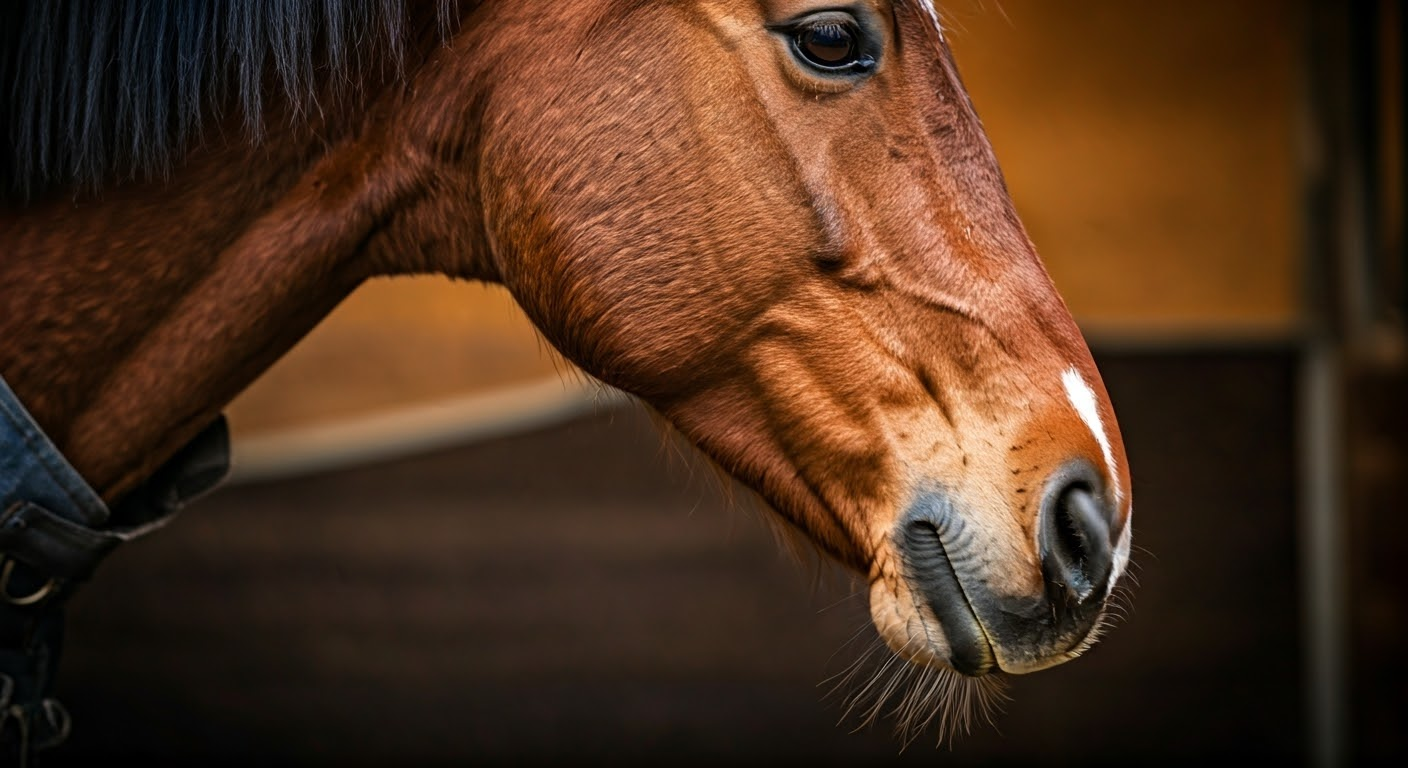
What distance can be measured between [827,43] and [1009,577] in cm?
56

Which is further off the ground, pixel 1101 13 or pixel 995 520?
pixel 995 520

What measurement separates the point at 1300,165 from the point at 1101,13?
0.76 m

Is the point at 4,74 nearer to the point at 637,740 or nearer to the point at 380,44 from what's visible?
the point at 380,44

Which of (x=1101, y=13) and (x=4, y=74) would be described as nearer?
(x=4, y=74)

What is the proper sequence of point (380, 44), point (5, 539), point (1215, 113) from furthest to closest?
point (1215, 113) → point (380, 44) → point (5, 539)

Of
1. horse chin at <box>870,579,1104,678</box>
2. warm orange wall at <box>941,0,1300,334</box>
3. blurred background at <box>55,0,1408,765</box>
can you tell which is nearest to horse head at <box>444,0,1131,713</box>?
horse chin at <box>870,579,1104,678</box>

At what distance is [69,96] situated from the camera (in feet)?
3.67

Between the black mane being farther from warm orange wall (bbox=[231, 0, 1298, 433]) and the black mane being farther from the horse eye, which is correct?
warm orange wall (bbox=[231, 0, 1298, 433])

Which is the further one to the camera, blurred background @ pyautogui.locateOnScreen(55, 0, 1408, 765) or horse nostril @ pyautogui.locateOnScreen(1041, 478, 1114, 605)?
blurred background @ pyautogui.locateOnScreen(55, 0, 1408, 765)

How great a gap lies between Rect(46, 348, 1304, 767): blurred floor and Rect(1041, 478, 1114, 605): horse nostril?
2.30m

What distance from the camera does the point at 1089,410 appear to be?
1.11m

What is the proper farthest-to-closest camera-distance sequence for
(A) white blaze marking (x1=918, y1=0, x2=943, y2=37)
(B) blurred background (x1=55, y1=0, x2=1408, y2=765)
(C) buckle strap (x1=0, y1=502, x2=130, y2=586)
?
(B) blurred background (x1=55, y1=0, x2=1408, y2=765) → (A) white blaze marking (x1=918, y1=0, x2=943, y2=37) → (C) buckle strap (x1=0, y1=502, x2=130, y2=586)

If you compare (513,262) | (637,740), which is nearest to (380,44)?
(513,262)

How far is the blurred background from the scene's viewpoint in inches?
133
